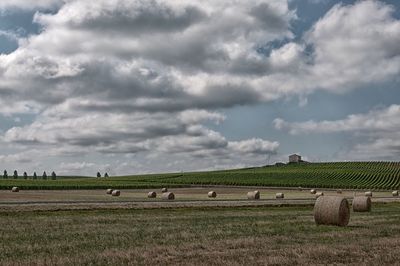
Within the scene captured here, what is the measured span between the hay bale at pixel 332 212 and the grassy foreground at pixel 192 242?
664mm

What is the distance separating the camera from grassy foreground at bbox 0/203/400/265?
16562mm

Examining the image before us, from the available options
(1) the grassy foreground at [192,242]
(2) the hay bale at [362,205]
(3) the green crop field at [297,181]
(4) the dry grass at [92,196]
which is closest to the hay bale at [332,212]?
(1) the grassy foreground at [192,242]

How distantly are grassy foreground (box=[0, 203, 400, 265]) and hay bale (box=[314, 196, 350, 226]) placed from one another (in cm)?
66

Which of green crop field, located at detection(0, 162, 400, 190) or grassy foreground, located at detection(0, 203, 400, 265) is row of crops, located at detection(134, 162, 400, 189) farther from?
grassy foreground, located at detection(0, 203, 400, 265)

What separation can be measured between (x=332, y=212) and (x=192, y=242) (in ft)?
35.2

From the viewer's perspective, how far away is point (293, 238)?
2208cm

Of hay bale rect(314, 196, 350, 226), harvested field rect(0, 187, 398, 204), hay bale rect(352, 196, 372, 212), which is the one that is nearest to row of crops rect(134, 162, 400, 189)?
harvested field rect(0, 187, 398, 204)

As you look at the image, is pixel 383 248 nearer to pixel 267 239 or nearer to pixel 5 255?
pixel 267 239

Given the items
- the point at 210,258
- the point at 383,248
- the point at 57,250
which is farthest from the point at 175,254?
the point at 383,248

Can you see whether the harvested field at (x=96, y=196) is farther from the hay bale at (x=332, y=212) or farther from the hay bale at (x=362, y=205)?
the hay bale at (x=332, y=212)

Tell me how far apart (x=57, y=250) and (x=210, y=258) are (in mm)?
5138

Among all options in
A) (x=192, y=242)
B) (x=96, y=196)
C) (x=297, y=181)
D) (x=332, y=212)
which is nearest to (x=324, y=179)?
(x=297, y=181)

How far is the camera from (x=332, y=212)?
28.5m

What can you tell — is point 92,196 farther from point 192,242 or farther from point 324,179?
point 324,179
